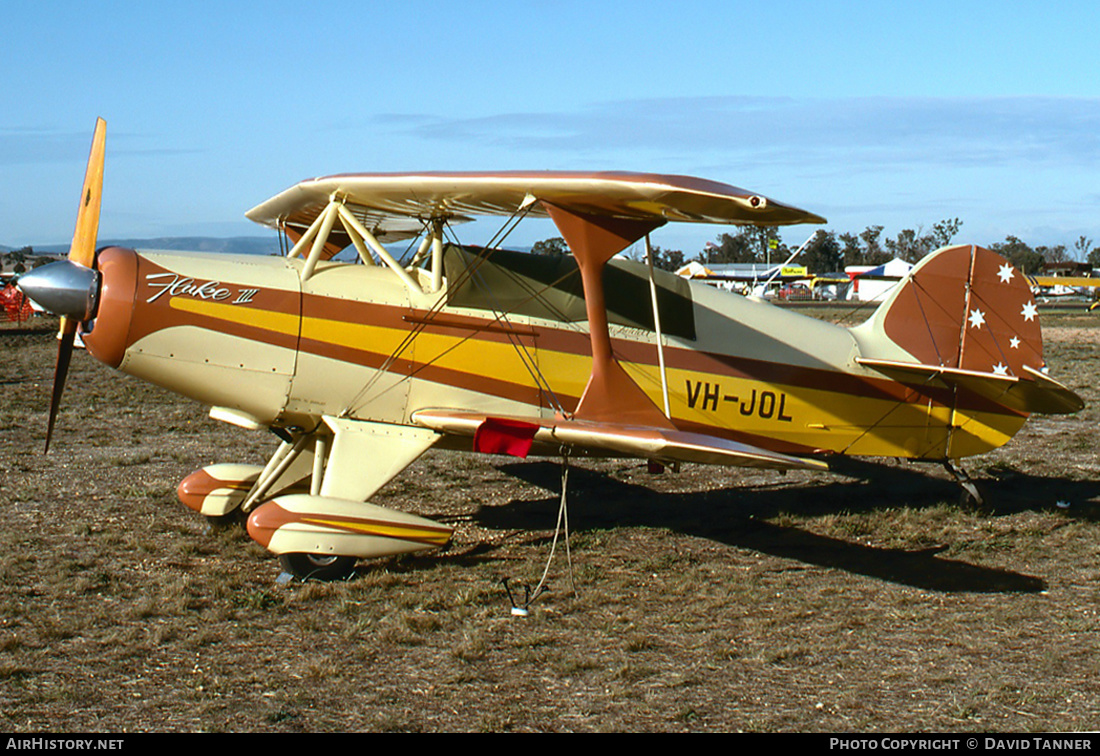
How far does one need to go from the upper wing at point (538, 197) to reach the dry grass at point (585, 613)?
244cm

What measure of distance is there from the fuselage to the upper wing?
59 centimetres

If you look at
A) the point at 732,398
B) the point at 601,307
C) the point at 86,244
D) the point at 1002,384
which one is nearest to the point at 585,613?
the point at 601,307

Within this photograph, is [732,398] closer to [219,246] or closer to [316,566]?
[316,566]

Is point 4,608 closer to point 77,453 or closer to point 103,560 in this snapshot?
point 103,560

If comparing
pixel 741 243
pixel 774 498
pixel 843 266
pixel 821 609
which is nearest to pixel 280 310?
pixel 821 609

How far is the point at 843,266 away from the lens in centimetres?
10825

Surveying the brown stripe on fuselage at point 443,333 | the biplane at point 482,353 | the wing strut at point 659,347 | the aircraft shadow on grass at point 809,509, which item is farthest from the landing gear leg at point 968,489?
the wing strut at point 659,347

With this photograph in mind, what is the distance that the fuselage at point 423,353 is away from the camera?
634 cm

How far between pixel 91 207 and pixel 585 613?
13.9 ft

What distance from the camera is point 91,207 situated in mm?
6543

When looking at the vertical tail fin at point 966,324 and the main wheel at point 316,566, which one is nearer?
the main wheel at point 316,566

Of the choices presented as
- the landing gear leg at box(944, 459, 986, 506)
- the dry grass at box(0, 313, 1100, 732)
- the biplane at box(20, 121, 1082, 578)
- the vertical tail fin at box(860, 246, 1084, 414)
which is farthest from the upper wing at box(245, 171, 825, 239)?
the landing gear leg at box(944, 459, 986, 506)

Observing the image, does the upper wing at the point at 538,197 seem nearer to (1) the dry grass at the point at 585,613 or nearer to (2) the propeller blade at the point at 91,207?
(2) the propeller blade at the point at 91,207

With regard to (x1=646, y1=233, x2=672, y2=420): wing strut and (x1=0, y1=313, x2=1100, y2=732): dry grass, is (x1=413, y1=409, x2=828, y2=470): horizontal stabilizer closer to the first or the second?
(x1=646, y1=233, x2=672, y2=420): wing strut
